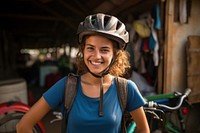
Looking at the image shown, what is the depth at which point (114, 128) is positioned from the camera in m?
1.52

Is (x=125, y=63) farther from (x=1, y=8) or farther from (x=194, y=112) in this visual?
(x=1, y=8)

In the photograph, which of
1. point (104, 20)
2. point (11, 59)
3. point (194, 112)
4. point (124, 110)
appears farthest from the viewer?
point (11, 59)

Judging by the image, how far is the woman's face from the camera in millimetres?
1515

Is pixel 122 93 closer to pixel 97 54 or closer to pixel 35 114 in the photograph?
pixel 97 54

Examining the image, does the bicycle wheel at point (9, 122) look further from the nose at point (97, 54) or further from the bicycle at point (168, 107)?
the nose at point (97, 54)

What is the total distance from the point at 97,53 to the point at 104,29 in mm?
183

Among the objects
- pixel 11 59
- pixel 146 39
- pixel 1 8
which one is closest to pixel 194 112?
pixel 146 39

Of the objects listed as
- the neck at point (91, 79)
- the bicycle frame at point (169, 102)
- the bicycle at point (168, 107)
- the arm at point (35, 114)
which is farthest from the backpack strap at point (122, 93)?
the bicycle frame at point (169, 102)

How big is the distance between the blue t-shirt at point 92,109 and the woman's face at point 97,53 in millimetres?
165

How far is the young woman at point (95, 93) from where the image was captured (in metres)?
Result: 1.46

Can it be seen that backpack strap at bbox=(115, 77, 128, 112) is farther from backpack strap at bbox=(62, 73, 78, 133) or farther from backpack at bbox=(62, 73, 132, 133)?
backpack strap at bbox=(62, 73, 78, 133)

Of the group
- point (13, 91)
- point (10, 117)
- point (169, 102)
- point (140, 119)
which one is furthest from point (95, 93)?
point (13, 91)

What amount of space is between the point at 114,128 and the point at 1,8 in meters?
7.17

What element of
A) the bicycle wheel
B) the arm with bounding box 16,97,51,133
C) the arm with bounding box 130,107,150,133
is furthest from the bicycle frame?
the arm with bounding box 16,97,51,133
